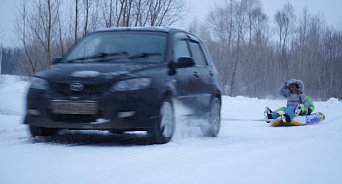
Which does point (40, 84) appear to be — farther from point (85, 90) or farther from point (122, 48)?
point (122, 48)

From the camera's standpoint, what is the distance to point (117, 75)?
526cm

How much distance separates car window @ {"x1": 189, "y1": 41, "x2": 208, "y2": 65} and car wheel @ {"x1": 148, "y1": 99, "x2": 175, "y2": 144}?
5.76ft

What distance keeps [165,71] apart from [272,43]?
41701mm

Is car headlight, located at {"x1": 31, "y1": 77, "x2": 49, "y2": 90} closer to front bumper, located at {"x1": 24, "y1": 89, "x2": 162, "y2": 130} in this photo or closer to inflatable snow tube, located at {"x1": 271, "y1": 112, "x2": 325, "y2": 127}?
front bumper, located at {"x1": 24, "y1": 89, "x2": 162, "y2": 130}

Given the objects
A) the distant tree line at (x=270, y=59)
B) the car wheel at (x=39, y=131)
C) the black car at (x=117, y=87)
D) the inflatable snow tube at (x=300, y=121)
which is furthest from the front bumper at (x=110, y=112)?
the distant tree line at (x=270, y=59)

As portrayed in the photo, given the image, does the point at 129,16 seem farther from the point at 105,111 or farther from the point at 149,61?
the point at 105,111

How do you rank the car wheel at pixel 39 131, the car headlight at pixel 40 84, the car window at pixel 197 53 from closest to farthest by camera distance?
the car headlight at pixel 40 84, the car wheel at pixel 39 131, the car window at pixel 197 53

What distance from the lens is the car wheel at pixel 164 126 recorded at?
536cm

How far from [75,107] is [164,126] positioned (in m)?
1.15

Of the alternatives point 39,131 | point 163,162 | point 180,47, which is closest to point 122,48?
point 180,47

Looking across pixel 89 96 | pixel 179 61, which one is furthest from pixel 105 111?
pixel 179 61

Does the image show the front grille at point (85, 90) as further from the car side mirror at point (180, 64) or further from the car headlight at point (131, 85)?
the car side mirror at point (180, 64)

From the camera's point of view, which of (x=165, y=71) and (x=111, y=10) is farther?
(x=111, y=10)

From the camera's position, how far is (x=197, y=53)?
755 centimetres
